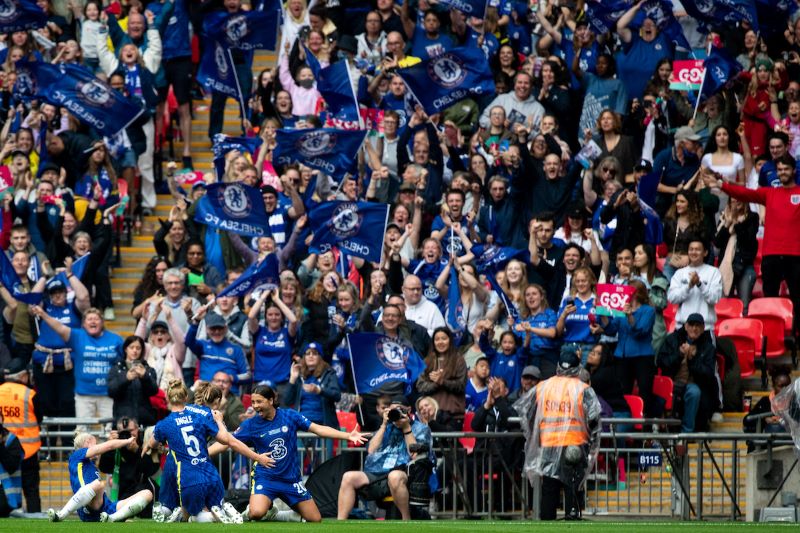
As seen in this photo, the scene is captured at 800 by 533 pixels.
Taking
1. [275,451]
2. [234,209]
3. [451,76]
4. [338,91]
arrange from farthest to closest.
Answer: [338,91], [451,76], [234,209], [275,451]

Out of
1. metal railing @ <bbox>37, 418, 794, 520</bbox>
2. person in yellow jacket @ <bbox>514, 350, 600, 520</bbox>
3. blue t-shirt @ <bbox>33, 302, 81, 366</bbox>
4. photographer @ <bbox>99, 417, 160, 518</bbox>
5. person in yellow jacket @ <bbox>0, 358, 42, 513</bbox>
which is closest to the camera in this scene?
person in yellow jacket @ <bbox>514, 350, 600, 520</bbox>

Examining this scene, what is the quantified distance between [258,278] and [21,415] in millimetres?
3430

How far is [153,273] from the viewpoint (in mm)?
25047

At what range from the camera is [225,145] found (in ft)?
86.9

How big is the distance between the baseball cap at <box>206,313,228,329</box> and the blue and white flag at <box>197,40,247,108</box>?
17.4 feet

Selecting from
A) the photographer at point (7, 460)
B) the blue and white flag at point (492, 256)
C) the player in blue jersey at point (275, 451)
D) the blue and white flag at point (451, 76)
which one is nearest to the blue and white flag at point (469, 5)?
the blue and white flag at point (451, 76)

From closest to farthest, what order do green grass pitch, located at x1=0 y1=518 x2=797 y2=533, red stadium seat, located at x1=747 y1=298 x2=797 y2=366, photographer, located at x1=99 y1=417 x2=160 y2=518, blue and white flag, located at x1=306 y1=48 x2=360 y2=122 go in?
green grass pitch, located at x1=0 y1=518 x2=797 y2=533, photographer, located at x1=99 y1=417 x2=160 y2=518, red stadium seat, located at x1=747 y1=298 x2=797 y2=366, blue and white flag, located at x1=306 y1=48 x2=360 y2=122

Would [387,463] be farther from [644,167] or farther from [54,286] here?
[644,167]

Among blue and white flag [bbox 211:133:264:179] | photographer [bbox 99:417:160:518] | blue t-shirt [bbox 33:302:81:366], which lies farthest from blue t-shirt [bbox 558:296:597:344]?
blue t-shirt [bbox 33:302:81:366]

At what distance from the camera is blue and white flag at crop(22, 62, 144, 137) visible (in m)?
26.2

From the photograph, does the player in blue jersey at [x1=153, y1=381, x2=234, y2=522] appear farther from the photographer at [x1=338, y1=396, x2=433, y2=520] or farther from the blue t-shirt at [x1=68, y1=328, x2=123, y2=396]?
A: the blue t-shirt at [x1=68, y1=328, x2=123, y2=396]

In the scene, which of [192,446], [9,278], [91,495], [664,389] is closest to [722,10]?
[664,389]

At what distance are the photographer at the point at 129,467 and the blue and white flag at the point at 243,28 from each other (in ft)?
27.3

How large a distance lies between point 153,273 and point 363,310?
314 centimetres
